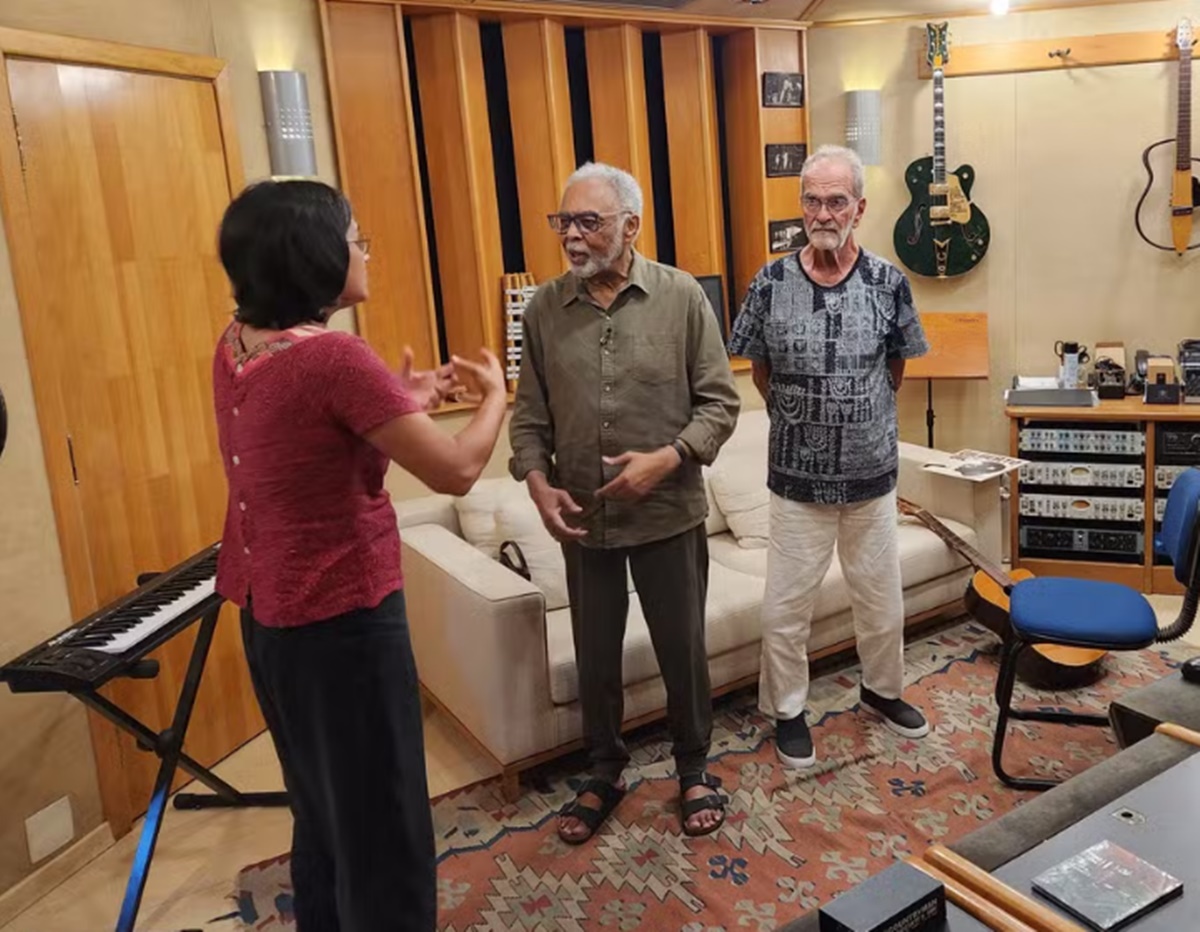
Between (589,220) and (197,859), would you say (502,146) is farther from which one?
(197,859)

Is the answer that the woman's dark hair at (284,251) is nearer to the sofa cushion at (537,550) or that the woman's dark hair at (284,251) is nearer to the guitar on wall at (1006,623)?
the sofa cushion at (537,550)

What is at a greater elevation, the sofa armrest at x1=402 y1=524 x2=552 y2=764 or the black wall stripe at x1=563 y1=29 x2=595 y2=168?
the black wall stripe at x1=563 y1=29 x2=595 y2=168

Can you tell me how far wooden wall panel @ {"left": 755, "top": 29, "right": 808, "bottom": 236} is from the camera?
420cm

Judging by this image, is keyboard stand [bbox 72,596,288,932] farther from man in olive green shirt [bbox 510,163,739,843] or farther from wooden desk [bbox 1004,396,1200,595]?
wooden desk [bbox 1004,396,1200,595]

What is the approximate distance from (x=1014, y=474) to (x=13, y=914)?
11.6 feet

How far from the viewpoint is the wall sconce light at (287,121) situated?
123 inches

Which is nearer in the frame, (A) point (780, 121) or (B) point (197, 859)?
(B) point (197, 859)

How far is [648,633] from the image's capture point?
277 cm

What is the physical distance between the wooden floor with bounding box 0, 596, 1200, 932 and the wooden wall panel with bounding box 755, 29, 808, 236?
2.55m

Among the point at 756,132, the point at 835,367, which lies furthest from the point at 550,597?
the point at 756,132

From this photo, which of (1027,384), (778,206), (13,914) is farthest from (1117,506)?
(13,914)

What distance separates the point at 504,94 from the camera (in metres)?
3.83

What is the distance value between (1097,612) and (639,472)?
4.08 feet

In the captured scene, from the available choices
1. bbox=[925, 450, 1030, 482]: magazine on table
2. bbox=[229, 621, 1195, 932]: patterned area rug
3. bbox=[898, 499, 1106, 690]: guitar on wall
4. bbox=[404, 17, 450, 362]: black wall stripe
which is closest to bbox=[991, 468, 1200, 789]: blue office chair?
Result: bbox=[229, 621, 1195, 932]: patterned area rug
